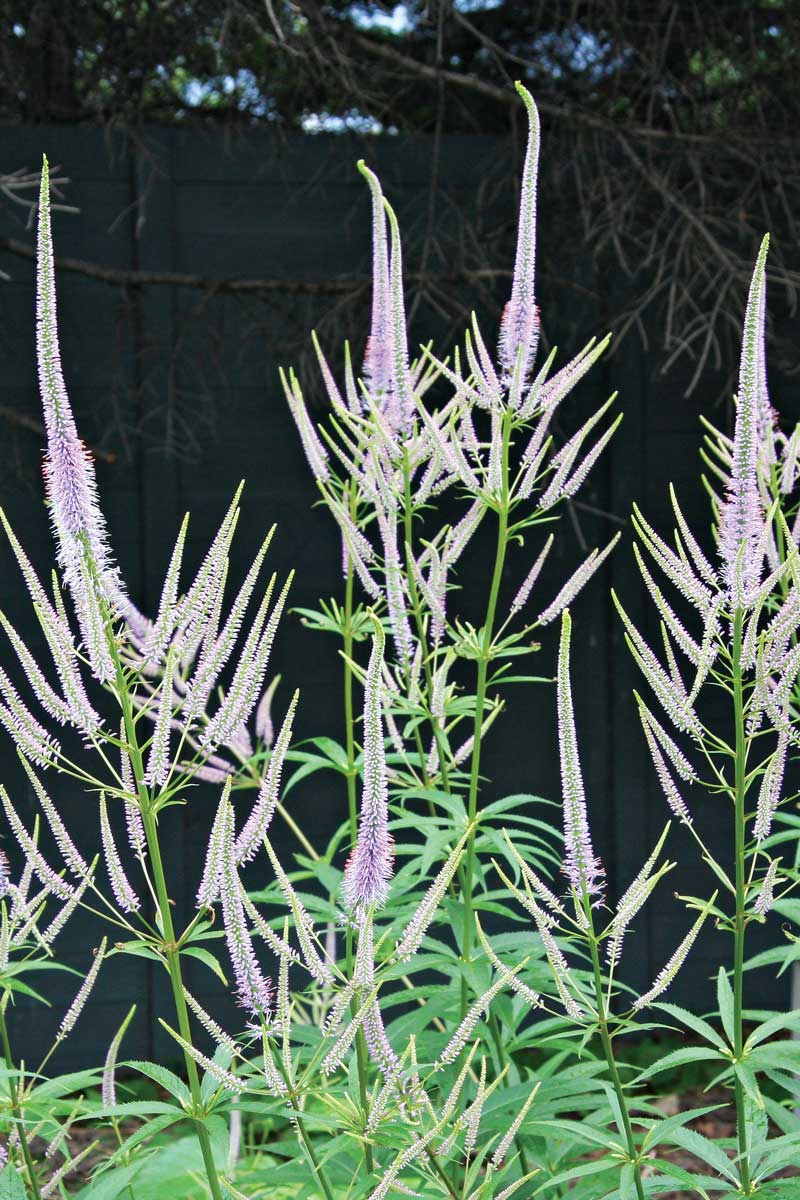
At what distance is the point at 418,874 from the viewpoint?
2393mm

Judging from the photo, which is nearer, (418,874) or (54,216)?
(418,874)

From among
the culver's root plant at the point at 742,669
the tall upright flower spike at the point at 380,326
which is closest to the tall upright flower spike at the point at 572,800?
the culver's root plant at the point at 742,669

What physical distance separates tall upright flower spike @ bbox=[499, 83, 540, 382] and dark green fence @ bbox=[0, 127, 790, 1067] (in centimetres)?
259

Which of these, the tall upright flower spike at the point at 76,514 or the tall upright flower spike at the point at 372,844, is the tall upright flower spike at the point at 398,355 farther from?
the tall upright flower spike at the point at 372,844

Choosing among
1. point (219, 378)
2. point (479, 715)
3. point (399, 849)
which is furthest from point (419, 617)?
point (219, 378)

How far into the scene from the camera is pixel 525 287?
5.92 feet

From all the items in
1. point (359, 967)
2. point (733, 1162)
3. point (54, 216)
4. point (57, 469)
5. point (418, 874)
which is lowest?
point (733, 1162)

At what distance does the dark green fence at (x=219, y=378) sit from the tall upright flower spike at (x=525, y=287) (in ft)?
8.51

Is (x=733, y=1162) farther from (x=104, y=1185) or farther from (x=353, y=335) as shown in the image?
(x=353, y=335)

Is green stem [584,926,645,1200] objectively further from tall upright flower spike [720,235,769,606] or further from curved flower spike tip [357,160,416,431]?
curved flower spike tip [357,160,416,431]

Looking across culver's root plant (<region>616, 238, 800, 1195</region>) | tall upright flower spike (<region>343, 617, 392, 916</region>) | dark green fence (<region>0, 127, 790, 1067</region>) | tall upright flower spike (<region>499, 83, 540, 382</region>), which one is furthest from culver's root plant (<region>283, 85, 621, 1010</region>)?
dark green fence (<region>0, 127, 790, 1067</region>)

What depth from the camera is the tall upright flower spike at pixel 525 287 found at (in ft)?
5.71

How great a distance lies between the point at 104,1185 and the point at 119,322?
3.41m

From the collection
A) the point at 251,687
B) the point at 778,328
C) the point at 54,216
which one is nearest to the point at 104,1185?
the point at 251,687
